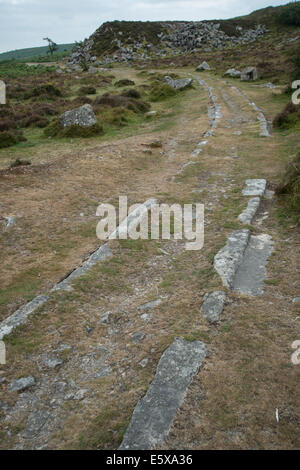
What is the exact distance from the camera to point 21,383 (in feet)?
13.1

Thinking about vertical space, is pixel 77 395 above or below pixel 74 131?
below

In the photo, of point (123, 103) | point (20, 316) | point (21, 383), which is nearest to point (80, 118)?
point (123, 103)

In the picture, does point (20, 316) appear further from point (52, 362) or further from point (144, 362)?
point (144, 362)

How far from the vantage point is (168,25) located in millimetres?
73125

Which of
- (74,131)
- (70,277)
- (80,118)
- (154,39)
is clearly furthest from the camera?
(154,39)

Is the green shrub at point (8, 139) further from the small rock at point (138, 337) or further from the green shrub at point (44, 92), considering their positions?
the small rock at point (138, 337)

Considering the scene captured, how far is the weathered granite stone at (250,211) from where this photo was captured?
25.3ft

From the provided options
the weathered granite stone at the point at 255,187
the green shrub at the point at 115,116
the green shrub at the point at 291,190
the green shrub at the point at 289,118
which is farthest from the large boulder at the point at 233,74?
the green shrub at the point at 291,190

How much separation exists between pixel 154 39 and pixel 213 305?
73665 mm

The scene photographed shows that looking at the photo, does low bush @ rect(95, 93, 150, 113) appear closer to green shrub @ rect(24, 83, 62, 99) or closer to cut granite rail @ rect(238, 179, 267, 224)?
green shrub @ rect(24, 83, 62, 99)

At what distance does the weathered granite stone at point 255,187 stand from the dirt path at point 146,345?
35 centimetres
